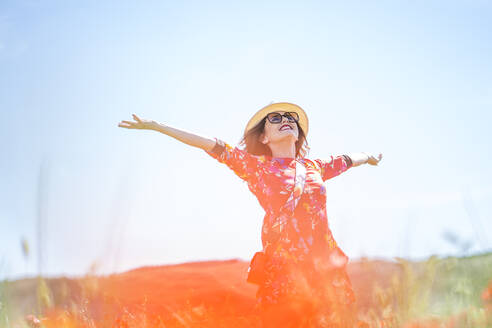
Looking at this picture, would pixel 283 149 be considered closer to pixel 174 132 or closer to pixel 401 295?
pixel 174 132

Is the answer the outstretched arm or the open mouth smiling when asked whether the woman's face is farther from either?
the outstretched arm

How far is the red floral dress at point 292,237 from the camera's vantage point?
383cm

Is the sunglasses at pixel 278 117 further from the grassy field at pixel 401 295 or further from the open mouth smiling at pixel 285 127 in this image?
the grassy field at pixel 401 295

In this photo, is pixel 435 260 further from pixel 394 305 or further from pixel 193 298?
pixel 193 298

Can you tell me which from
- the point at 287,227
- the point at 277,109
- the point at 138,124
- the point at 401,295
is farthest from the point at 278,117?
the point at 401,295

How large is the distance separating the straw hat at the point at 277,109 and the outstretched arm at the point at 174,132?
897mm

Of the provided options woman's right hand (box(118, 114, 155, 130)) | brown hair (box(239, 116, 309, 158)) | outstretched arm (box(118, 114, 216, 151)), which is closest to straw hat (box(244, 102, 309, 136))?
brown hair (box(239, 116, 309, 158))

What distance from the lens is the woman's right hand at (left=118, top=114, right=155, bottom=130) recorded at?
4.07 metres

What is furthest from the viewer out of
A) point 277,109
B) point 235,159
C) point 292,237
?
point 277,109

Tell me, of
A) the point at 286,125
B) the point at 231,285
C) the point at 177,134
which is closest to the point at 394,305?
the point at 177,134

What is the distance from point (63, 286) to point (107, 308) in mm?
264

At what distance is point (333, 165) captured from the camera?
507cm

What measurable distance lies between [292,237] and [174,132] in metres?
1.39

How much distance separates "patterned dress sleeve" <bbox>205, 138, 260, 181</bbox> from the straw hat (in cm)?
73
